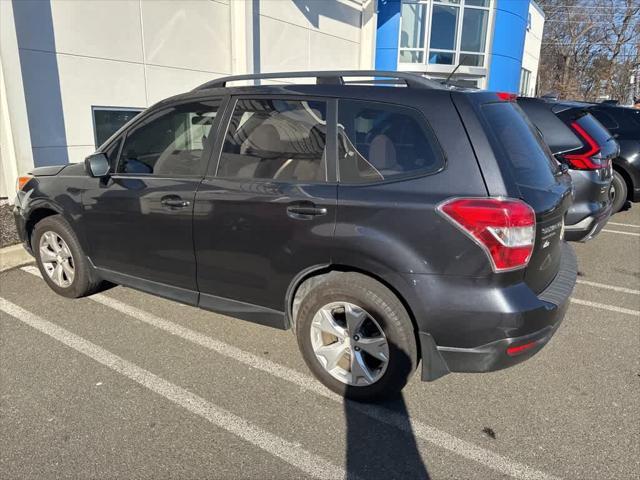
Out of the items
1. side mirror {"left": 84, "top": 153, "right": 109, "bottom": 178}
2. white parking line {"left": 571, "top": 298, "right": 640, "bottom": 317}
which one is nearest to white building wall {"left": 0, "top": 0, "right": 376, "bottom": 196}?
side mirror {"left": 84, "top": 153, "right": 109, "bottom": 178}

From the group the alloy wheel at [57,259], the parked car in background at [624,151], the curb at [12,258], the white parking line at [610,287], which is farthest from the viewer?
the parked car in background at [624,151]

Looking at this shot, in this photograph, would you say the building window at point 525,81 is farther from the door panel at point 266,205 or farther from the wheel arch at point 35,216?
the wheel arch at point 35,216

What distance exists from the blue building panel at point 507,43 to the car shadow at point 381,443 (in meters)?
20.0

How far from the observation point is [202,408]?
9.37 ft

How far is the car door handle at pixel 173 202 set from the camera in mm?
3287

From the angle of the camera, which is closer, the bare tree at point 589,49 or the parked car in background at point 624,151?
the parked car in background at point 624,151

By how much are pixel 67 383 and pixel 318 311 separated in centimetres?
167

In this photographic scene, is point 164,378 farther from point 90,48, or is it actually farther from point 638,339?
point 90,48

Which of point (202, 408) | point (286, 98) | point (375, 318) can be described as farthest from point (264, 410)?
point (286, 98)

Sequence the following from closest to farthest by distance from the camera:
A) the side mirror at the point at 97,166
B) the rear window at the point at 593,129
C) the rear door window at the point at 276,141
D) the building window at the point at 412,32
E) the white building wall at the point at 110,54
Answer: the rear door window at the point at 276,141
the side mirror at the point at 97,166
the rear window at the point at 593,129
the white building wall at the point at 110,54
the building window at the point at 412,32

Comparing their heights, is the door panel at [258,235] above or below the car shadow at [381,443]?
above

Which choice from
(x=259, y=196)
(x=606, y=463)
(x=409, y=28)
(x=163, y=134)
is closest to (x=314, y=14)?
(x=409, y=28)

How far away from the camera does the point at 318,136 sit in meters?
2.94

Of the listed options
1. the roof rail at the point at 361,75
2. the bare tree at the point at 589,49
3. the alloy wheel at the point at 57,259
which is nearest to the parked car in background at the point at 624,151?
the roof rail at the point at 361,75
